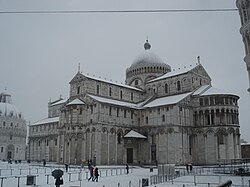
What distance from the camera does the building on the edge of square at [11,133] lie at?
102312mm

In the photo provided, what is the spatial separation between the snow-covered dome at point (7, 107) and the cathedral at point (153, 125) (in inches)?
2483

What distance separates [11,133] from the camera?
105m

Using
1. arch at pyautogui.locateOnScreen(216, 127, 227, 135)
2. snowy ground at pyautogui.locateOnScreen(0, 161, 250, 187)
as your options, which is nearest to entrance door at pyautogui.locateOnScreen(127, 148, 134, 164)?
arch at pyautogui.locateOnScreen(216, 127, 227, 135)

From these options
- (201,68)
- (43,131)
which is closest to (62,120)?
(43,131)

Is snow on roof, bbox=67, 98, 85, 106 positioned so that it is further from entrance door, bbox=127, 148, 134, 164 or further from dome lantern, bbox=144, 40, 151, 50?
dome lantern, bbox=144, 40, 151, 50

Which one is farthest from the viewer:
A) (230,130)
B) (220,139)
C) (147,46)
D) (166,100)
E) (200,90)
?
(147,46)

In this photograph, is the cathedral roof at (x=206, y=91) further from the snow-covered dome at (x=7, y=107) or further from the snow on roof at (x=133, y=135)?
the snow-covered dome at (x=7, y=107)

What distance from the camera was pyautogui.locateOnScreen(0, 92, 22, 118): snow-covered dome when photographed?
354 ft

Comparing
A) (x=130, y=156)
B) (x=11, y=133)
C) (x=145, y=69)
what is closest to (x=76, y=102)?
(x=130, y=156)

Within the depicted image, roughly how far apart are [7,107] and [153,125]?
76739mm

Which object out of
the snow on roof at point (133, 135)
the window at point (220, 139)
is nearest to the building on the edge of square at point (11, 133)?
the snow on roof at point (133, 135)

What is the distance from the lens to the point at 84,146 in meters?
48.8

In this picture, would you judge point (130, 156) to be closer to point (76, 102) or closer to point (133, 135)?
point (133, 135)

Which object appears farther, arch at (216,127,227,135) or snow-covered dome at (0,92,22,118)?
snow-covered dome at (0,92,22,118)
